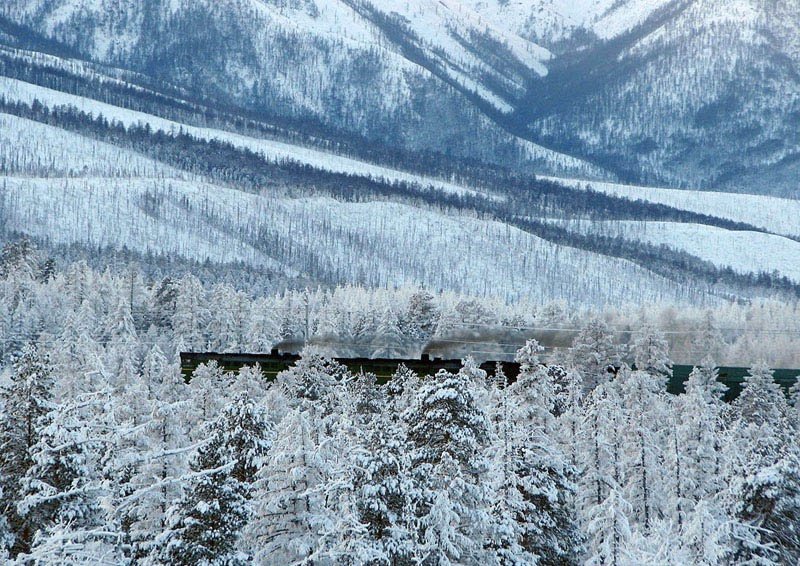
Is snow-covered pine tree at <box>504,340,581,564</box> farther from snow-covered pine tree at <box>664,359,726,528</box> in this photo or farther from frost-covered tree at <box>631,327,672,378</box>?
frost-covered tree at <box>631,327,672,378</box>

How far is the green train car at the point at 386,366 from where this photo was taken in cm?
10206

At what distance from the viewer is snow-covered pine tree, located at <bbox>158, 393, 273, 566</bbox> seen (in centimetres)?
2673

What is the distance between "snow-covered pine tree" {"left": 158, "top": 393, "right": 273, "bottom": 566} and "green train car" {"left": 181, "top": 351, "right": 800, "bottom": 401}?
70.9 meters

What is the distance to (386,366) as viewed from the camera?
108062 millimetres

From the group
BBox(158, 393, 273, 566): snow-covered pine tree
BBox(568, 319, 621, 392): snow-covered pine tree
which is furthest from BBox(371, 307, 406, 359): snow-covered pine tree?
BBox(158, 393, 273, 566): snow-covered pine tree

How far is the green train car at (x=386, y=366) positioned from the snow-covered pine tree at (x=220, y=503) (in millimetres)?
70879

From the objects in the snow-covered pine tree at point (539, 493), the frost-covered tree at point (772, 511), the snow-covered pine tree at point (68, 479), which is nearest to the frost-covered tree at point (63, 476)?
the snow-covered pine tree at point (68, 479)

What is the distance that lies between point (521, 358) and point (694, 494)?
20.0 m

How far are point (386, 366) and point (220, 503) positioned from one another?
81167mm

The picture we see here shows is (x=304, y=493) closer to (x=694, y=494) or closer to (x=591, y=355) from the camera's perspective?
(x=694, y=494)

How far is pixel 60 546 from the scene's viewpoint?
2022 cm

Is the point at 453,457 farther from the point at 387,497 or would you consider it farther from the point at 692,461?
the point at 692,461

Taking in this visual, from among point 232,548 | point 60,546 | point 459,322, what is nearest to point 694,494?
point 232,548

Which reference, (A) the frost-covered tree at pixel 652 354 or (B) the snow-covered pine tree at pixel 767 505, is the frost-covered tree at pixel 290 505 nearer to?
(B) the snow-covered pine tree at pixel 767 505
